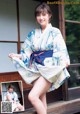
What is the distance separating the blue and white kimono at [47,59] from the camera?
157 inches

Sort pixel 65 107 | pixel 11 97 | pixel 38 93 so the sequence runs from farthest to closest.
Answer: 1. pixel 65 107
2. pixel 11 97
3. pixel 38 93

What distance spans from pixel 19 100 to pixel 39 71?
2.52 feet

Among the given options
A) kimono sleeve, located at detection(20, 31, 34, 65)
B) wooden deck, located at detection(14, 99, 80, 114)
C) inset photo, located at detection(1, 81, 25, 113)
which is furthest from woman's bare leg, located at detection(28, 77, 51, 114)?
wooden deck, located at detection(14, 99, 80, 114)

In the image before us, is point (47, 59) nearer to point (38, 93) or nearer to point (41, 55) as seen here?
point (41, 55)

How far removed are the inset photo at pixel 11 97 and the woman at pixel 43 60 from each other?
48cm

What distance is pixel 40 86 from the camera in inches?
156

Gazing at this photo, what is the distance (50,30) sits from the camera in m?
4.09

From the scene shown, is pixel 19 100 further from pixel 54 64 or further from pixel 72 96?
pixel 72 96

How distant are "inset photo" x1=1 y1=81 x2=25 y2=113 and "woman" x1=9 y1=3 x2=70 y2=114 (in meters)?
0.48

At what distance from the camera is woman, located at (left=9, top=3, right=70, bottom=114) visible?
13.1ft

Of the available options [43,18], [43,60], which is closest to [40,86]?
[43,60]

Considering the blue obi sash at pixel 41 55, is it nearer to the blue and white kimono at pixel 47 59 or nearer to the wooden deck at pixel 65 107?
the blue and white kimono at pixel 47 59

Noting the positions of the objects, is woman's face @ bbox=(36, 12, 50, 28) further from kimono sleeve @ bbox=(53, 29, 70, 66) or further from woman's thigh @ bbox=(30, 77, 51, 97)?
woman's thigh @ bbox=(30, 77, 51, 97)

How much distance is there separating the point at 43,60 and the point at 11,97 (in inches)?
31.0
